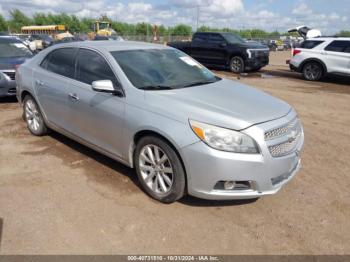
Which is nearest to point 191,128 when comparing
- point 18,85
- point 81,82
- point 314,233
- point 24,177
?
point 314,233

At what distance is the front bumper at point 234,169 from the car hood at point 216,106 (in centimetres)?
16

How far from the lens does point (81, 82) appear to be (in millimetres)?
4410

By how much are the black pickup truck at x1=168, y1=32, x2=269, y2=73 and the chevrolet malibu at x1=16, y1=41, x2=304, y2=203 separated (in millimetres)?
10563

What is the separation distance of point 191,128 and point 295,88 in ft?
30.4

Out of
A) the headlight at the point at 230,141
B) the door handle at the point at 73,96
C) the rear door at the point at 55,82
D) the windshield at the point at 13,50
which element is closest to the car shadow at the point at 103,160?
the rear door at the point at 55,82

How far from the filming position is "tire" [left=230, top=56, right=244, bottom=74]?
14.9 m

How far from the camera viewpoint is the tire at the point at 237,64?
49.0ft

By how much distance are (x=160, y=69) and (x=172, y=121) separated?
113 cm

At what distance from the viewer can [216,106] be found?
11.4 feet

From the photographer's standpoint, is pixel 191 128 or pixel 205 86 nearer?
pixel 191 128

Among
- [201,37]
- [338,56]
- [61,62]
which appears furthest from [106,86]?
[201,37]

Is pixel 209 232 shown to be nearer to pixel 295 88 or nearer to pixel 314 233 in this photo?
pixel 314 233

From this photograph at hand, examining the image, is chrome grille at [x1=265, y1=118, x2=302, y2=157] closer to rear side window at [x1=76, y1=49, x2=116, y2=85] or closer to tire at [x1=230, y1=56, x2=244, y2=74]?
rear side window at [x1=76, y1=49, x2=116, y2=85]

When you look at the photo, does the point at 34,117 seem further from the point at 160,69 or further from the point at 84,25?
the point at 84,25
